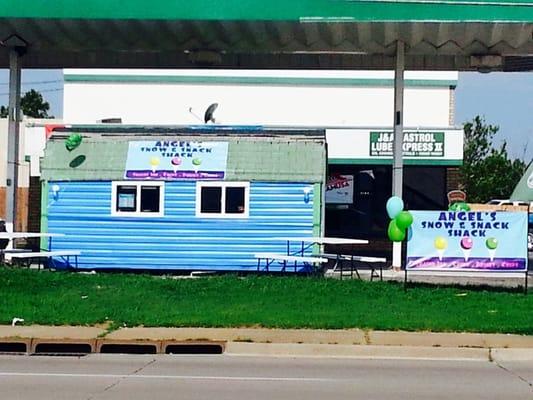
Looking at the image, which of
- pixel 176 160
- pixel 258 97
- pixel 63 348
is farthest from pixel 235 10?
pixel 258 97

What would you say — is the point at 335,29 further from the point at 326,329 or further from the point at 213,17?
the point at 326,329

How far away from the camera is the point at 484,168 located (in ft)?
192

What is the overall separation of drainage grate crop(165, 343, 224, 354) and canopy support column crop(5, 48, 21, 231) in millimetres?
12134

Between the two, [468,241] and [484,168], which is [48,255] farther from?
[484,168]

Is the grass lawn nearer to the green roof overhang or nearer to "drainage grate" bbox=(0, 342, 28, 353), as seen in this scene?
"drainage grate" bbox=(0, 342, 28, 353)

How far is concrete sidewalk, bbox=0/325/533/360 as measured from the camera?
14711mm

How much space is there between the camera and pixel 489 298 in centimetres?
1970

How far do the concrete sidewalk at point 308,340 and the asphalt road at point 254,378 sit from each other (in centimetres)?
44

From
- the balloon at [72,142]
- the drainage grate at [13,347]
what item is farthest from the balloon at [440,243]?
the balloon at [72,142]

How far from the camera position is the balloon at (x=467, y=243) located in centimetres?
2034

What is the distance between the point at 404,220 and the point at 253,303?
3707mm

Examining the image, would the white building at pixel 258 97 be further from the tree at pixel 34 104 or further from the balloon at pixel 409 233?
the tree at pixel 34 104

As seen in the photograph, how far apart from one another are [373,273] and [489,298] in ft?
15.5

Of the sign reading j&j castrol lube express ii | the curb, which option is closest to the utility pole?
the sign reading j&j castrol lube express ii
